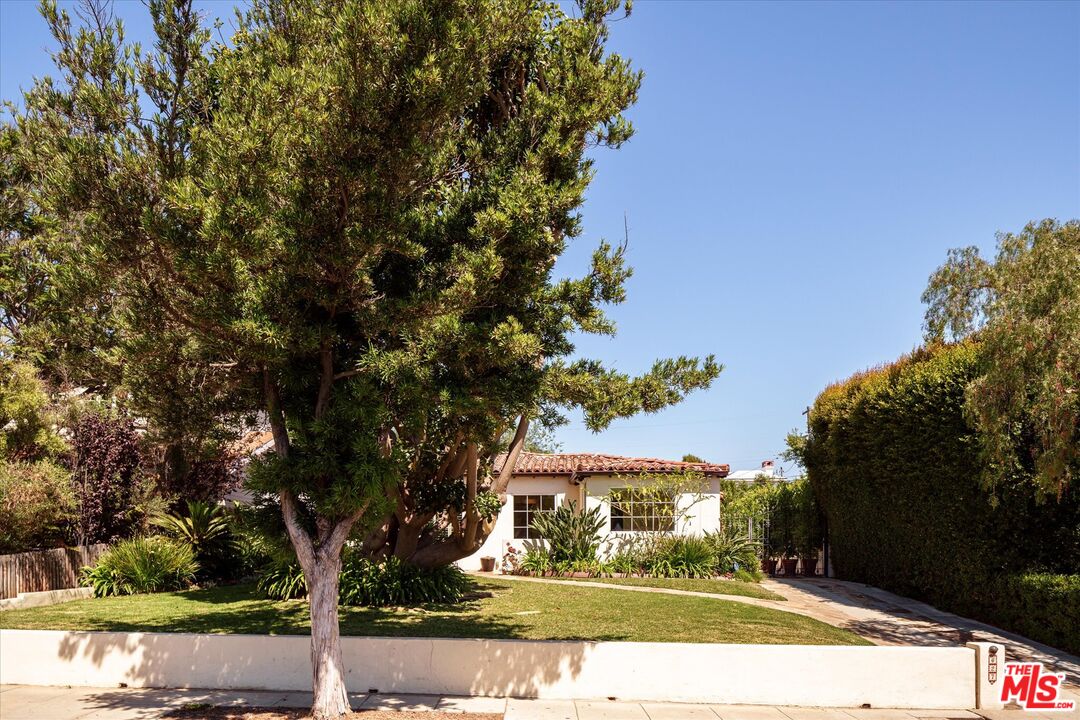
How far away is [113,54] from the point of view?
673cm

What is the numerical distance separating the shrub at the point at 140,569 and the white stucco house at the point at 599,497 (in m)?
7.19

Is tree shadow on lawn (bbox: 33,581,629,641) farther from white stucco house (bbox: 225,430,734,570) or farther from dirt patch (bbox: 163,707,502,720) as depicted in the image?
white stucco house (bbox: 225,430,734,570)

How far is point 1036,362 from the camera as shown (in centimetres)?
1020

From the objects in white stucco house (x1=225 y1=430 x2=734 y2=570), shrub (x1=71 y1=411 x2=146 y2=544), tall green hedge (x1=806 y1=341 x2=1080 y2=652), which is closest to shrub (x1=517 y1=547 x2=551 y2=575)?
white stucco house (x1=225 y1=430 x2=734 y2=570)

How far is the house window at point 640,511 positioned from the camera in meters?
19.1

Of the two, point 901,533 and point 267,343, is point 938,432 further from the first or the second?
point 267,343

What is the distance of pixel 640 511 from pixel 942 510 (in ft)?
24.8

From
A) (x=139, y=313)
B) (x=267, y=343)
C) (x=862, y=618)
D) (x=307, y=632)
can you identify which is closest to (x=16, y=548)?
(x=307, y=632)

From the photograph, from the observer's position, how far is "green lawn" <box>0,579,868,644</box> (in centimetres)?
1081

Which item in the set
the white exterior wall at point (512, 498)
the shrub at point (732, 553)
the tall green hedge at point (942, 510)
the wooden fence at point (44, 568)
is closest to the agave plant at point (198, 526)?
the wooden fence at point (44, 568)

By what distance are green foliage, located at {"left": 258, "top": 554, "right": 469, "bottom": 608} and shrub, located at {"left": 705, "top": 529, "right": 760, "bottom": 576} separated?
7.31 m

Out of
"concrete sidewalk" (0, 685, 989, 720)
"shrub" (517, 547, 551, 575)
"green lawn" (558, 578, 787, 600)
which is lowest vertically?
"concrete sidewalk" (0, 685, 989, 720)

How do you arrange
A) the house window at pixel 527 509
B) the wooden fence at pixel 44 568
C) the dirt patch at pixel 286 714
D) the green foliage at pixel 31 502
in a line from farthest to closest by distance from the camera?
the house window at pixel 527 509, the wooden fence at pixel 44 568, the green foliage at pixel 31 502, the dirt patch at pixel 286 714

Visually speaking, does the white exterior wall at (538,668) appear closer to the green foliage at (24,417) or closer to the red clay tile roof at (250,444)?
the red clay tile roof at (250,444)
